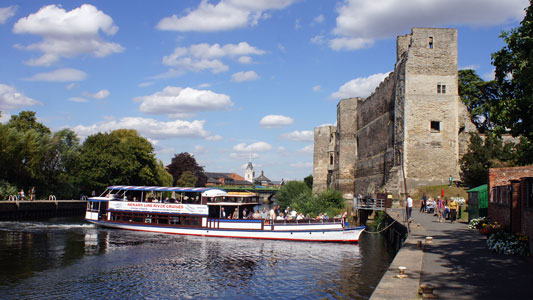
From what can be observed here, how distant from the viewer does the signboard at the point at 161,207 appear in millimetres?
32844

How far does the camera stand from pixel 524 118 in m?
18.5

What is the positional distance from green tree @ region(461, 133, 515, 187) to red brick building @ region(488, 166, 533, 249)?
12.6 metres

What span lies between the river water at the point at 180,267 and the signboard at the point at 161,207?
2.57 metres

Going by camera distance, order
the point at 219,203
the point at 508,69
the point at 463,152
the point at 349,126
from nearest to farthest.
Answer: the point at 508,69, the point at 219,203, the point at 463,152, the point at 349,126

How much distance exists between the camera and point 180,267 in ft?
65.7

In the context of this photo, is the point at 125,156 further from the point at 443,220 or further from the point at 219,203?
the point at 443,220

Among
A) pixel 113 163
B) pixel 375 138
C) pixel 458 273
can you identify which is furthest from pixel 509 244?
pixel 113 163

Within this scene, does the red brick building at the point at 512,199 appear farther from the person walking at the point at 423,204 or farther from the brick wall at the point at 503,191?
the person walking at the point at 423,204

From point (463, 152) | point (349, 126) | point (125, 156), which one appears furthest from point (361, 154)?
point (125, 156)

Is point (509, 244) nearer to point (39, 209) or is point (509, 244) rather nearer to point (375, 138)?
point (375, 138)

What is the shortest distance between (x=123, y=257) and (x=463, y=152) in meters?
32.8

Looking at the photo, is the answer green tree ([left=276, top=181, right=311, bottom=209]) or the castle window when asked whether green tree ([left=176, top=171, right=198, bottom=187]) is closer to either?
green tree ([left=276, top=181, right=311, bottom=209])

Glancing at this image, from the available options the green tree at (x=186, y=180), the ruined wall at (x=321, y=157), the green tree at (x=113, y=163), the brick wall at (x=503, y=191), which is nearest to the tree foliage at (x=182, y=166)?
the green tree at (x=186, y=180)

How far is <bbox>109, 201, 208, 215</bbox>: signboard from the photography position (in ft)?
108
